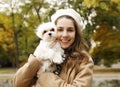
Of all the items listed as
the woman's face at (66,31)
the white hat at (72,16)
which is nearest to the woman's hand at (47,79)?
the woman's face at (66,31)

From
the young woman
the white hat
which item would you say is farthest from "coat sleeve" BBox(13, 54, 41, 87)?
the white hat

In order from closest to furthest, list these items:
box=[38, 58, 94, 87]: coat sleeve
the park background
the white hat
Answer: box=[38, 58, 94, 87]: coat sleeve → the white hat → the park background

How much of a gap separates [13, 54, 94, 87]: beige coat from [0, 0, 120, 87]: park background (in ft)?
27.2

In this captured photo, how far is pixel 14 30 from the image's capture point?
81.9ft

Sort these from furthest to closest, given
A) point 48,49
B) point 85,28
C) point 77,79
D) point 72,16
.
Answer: point 85,28 < point 48,49 < point 72,16 < point 77,79

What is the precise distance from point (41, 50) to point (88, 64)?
39 cm

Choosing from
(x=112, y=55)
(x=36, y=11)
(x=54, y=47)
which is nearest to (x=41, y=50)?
(x=54, y=47)

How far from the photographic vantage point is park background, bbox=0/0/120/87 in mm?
15969

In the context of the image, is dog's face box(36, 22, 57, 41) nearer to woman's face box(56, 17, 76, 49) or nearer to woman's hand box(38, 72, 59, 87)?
woman's face box(56, 17, 76, 49)

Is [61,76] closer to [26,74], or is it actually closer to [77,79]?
[77,79]

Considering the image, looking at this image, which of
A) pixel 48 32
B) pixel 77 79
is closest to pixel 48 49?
pixel 48 32

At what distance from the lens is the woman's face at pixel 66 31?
103 inches

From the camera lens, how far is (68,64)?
263 centimetres

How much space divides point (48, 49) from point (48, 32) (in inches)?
5.7
